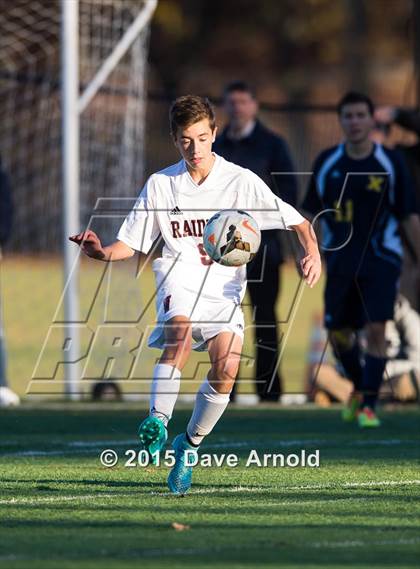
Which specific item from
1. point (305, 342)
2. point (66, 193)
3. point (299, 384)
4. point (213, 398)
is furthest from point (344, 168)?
point (305, 342)

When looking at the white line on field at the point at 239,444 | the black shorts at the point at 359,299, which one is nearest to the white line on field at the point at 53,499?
the white line on field at the point at 239,444

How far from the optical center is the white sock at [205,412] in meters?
6.76

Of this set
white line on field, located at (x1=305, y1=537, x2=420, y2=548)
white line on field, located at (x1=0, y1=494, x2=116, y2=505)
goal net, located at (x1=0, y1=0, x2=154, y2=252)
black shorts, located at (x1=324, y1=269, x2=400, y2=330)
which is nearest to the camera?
white line on field, located at (x1=305, y1=537, x2=420, y2=548)

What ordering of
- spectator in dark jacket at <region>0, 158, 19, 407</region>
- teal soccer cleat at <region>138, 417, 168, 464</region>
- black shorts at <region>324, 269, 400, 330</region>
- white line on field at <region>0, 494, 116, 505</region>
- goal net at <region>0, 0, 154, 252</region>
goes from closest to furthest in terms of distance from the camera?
white line on field at <region>0, 494, 116, 505</region>
teal soccer cleat at <region>138, 417, 168, 464</region>
black shorts at <region>324, 269, 400, 330</region>
spectator in dark jacket at <region>0, 158, 19, 407</region>
goal net at <region>0, 0, 154, 252</region>

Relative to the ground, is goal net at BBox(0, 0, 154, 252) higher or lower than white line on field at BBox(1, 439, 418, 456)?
higher

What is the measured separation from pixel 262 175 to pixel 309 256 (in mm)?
4765

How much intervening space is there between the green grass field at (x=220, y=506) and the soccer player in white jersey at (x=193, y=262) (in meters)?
0.40

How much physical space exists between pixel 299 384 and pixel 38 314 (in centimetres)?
716

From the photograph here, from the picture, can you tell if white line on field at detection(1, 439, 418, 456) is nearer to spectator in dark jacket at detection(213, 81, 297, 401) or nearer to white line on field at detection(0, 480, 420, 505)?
white line on field at detection(0, 480, 420, 505)

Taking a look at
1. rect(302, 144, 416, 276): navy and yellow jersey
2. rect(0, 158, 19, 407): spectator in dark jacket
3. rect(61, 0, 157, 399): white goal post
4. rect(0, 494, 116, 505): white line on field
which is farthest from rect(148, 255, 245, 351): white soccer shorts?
rect(61, 0, 157, 399): white goal post

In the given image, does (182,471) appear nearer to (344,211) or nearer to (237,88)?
(344,211)

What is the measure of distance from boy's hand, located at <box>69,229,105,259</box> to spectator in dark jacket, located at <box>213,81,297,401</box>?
4.98 m

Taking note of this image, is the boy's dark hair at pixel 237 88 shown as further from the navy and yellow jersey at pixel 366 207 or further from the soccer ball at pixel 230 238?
the soccer ball at pixel 230 238

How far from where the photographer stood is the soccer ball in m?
6.80
